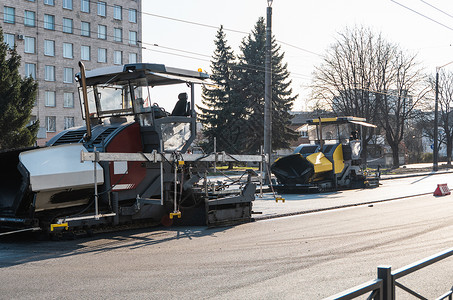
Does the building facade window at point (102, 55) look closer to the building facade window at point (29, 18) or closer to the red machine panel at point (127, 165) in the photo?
the building facade window at point (29, 18)

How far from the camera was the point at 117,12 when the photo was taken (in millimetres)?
59031

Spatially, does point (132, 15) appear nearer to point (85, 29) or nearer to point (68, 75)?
point (85, 29)

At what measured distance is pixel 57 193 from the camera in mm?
9039

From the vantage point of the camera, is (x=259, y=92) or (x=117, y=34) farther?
(x=117, y=34)

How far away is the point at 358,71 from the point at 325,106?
15.0ft

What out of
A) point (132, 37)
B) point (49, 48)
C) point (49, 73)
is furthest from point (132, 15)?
point (49, 73)

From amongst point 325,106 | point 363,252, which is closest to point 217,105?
point 325,106

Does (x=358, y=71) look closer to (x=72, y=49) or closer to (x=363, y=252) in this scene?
(x=72, y=49)

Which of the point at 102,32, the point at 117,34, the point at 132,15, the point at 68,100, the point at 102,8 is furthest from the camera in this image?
the point at 132,15

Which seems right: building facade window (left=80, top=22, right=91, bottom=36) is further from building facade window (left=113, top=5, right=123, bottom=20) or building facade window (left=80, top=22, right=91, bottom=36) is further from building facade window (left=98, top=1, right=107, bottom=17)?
building facade window (left=113, top=5, right=123, bottom=20)

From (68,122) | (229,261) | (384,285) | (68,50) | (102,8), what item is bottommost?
(229,261)

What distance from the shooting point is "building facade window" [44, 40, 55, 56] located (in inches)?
2076

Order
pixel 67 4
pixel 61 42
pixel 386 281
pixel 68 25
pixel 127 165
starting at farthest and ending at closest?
1. pixel 68 25
2. pixel 67 4
3. pixel 61 42
4. pixel 127 165
5. pixel 386 281

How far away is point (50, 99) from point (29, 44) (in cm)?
565
